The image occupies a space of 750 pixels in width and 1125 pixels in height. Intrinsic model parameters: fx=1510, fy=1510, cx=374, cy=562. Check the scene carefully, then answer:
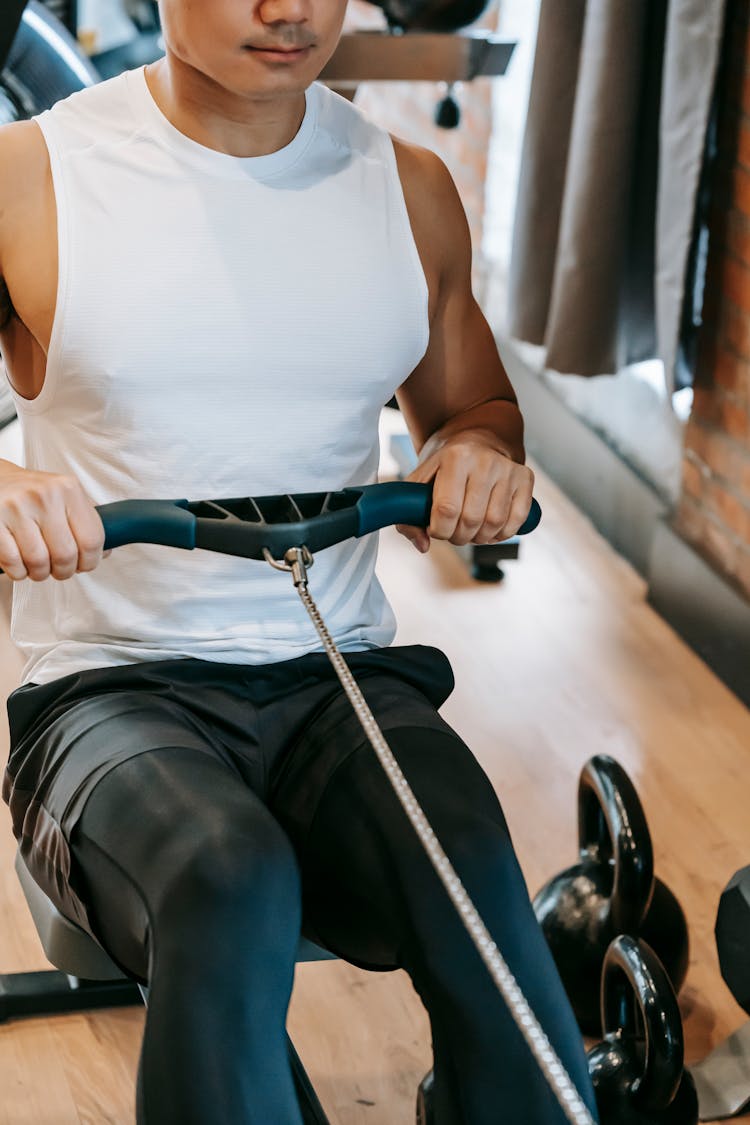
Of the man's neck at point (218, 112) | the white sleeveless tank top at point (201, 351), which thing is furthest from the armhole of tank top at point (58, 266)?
the man's neck at point (218, 112)

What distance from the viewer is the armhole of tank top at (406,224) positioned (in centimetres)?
136

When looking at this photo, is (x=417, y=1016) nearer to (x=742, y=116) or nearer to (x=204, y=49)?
(x=204, y=49)

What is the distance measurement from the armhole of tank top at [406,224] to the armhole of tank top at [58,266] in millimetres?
304

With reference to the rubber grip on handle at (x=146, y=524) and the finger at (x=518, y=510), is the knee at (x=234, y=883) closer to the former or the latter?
the rubber grip on handle at (x=146, y=524)

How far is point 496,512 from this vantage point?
126 centimetres

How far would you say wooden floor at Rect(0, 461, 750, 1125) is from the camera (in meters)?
1.70

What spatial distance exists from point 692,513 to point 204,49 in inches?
69.6

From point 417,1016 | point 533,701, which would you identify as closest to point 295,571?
point 417,1016

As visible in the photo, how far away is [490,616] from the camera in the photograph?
2805 millimetres

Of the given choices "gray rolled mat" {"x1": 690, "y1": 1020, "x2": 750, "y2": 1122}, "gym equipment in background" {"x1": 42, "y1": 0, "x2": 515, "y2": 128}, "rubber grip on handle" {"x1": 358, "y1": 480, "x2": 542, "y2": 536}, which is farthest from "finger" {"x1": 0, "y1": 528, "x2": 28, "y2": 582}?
"gym equipment in background" {"x1": 42, "y1": 0, "x2": 515, "y2": 128}

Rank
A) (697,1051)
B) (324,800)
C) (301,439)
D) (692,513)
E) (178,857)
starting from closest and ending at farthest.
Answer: (178,857), (324,800), (301,439), (697,1051), (692,513)

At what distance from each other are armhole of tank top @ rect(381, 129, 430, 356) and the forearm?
89mm

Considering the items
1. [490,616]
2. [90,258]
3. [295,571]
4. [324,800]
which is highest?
[90,258]

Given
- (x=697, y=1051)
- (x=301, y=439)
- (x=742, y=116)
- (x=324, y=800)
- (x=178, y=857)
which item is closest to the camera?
(x=178, y=857)
